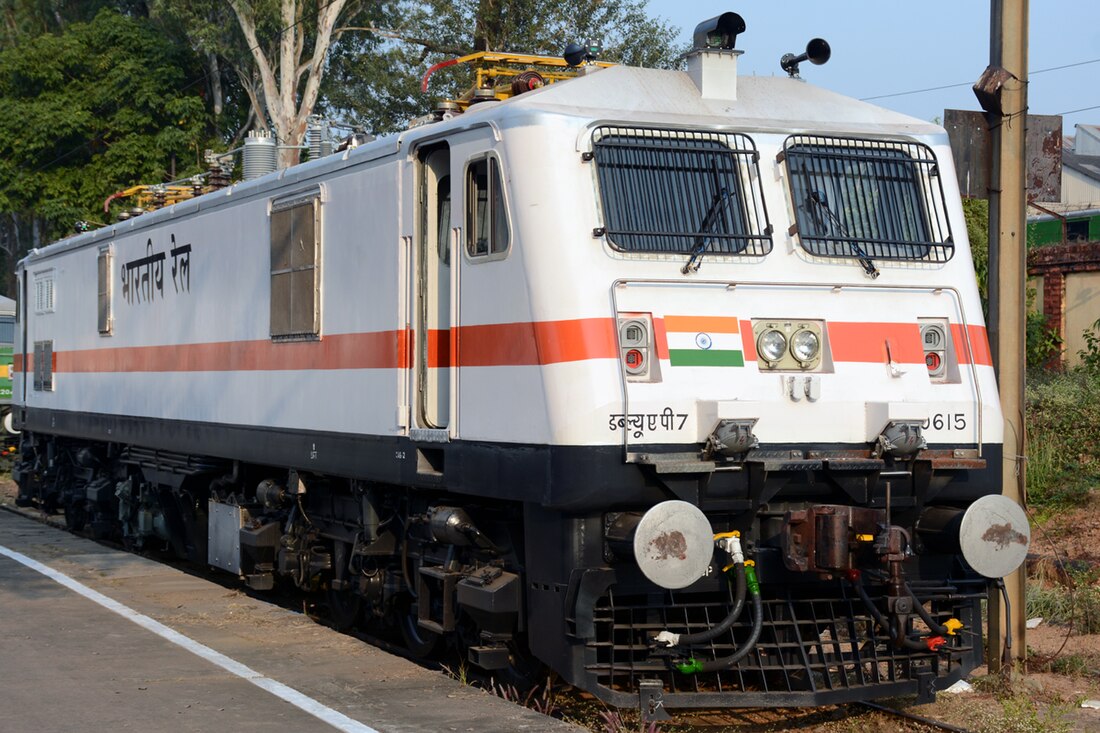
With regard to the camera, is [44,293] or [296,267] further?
[44,293]

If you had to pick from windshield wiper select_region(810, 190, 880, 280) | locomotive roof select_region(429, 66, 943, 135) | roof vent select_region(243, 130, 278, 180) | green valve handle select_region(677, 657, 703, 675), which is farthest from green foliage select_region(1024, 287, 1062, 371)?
green valve handle select_region(677, 657, 703, 675)

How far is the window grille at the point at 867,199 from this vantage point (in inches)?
319

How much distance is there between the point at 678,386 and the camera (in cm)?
740

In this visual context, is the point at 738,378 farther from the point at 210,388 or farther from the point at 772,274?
the point at 210,388

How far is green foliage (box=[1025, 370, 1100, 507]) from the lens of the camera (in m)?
15.1

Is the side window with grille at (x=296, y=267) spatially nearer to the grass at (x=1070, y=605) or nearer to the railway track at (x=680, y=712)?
the railway track at (x=680, y=712)

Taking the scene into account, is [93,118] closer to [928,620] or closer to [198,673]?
[198,673]

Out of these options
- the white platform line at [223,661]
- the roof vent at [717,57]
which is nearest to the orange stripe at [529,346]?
the roof vent at [717,57]

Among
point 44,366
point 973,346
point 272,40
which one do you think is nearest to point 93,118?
point 272,40

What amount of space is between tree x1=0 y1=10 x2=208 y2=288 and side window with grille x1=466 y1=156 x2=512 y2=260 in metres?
30.5

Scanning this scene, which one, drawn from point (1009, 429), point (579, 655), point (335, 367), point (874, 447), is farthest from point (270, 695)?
point (1009, 429)

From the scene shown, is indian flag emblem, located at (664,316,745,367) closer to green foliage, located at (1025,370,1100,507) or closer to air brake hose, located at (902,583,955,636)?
air brake hose, located at (902,583,955,636)

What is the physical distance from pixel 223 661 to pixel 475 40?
19.9m

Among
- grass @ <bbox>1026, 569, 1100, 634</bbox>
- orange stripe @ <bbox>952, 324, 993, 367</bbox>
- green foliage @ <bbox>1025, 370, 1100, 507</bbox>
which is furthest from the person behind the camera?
green foliage @ <bbox>1025, 370, 1100, 507</bbox>
